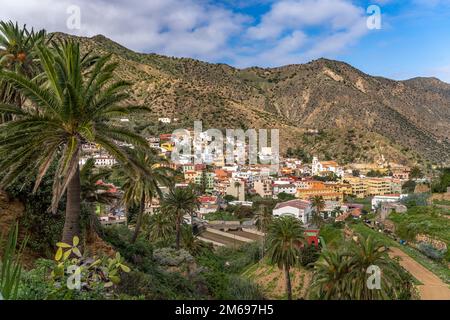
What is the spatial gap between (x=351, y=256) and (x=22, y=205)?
444 inches

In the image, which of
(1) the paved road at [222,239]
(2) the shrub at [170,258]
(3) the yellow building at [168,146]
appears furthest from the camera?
(3) the yellow building at [168,146]

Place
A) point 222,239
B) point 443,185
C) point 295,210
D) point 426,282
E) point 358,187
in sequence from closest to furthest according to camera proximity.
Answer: point 426,282
point 222,239
point 443,185
point 295,210
point 358,187

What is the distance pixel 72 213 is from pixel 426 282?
24142 mm

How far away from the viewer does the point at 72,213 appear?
9.09 metres

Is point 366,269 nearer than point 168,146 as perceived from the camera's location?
Yes

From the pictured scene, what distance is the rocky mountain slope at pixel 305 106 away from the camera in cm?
12075

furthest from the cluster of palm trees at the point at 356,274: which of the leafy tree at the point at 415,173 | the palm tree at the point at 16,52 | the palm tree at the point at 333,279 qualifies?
the leafy tree at the point at 415,173

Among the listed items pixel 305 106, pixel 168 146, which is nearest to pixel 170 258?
pixel 168 146

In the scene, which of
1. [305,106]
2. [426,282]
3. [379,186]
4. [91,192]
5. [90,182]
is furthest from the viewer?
[305,106]

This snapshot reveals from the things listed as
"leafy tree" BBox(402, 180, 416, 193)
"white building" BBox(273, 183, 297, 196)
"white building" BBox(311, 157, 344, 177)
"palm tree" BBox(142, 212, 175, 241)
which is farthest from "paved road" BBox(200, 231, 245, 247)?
"white building" BBox(311, 157, 344, 177)

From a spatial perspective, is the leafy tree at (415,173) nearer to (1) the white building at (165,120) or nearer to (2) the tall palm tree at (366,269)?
(1) the white building at (165,120)

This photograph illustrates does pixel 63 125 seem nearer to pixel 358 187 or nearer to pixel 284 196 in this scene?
pixel 284 196

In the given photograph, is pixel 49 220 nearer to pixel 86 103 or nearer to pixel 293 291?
pixel 86 103
